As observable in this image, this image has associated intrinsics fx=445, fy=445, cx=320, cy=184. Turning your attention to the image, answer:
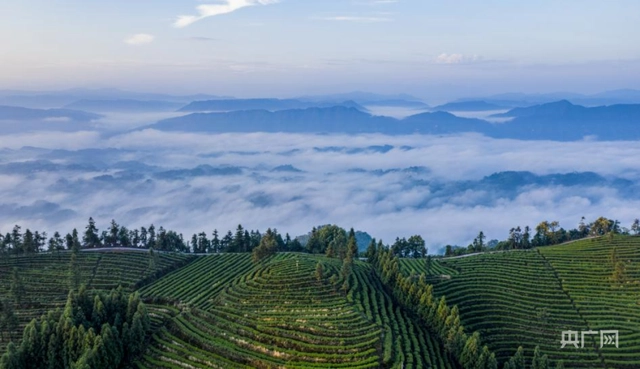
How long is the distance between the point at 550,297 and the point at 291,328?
47.0 metres

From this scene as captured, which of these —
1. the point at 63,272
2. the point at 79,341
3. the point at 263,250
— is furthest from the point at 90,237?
the point at 79,341

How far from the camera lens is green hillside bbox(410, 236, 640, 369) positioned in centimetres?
6325

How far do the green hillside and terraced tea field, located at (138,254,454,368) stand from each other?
13.4 metres

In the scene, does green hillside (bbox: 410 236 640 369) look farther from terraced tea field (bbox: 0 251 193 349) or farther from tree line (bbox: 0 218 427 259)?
terraced tea field (bbox: 0 251 193 349)

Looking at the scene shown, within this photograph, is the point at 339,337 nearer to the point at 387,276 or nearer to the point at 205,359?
the point at 205,359

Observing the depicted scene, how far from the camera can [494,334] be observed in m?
65.8

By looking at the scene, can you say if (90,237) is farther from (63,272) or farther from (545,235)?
(545,235)

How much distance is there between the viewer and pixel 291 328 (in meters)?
53.2

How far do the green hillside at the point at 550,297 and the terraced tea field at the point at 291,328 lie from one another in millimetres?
13412

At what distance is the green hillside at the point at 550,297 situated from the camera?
6325 cm

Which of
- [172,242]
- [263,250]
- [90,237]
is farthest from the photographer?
[172,242]

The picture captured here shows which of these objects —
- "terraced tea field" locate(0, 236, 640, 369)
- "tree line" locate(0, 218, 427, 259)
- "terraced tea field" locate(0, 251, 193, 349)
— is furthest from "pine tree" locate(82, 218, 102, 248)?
"terraced tea field" locate(0, 236, 640, 369)

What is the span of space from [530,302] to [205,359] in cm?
5269

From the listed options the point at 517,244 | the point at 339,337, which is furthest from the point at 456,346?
the point at 517,244
